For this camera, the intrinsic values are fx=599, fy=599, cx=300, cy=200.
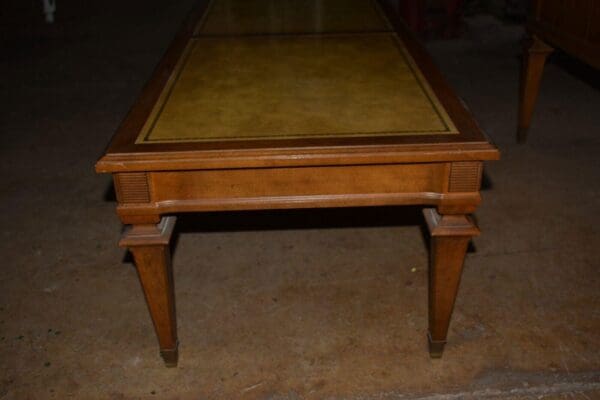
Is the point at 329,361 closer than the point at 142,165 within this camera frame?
No

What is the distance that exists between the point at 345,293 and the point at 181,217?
3.08 ft

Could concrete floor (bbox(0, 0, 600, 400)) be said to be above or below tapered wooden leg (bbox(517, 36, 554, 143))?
below

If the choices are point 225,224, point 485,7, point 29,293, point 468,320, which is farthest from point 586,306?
point 485,7

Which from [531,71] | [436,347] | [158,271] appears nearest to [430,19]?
[531,71]

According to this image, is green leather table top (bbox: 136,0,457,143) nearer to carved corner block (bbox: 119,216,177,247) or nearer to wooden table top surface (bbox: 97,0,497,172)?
wooden table top surface (bbox: 97,0,497,172)

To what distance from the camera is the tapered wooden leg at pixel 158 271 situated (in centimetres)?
156

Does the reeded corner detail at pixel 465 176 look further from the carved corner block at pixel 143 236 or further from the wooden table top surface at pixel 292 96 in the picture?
the carved corner block at pixel 143 236

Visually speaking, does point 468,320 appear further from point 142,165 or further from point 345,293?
point 142,165

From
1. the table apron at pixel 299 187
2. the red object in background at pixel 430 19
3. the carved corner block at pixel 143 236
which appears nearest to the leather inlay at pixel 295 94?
the table apron at pixel 299 187

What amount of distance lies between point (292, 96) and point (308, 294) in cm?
75

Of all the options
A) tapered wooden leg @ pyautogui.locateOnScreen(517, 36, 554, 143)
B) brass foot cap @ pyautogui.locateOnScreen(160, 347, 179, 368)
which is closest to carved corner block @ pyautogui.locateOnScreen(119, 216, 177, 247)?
brass foot cap @ pyautogui.locateOnScreen(160, 347, 179, 368)

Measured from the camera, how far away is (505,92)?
405cm

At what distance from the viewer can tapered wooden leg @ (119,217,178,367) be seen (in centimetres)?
156

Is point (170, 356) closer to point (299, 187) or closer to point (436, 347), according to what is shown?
point (299, 187)
